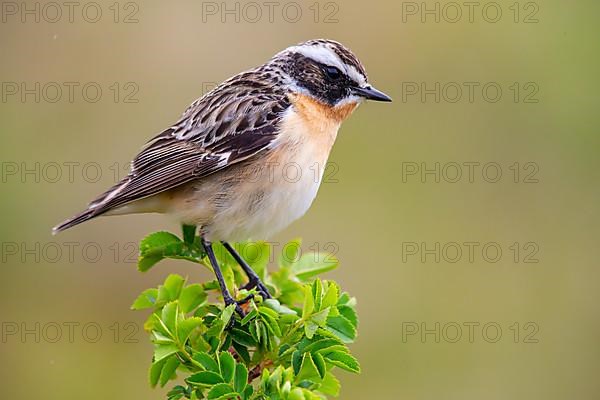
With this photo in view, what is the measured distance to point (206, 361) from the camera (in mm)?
3607

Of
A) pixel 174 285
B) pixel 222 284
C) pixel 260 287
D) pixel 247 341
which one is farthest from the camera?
pixel 260 287

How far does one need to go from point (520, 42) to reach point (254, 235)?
6.16 m

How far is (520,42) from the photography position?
10555 millimetres

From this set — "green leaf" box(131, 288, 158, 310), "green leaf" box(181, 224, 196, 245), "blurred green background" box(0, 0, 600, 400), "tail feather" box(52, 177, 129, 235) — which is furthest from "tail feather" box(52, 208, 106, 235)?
"blurred green background" box(0, 0, 600, 400)

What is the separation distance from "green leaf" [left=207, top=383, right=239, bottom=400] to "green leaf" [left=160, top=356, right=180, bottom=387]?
444 mm

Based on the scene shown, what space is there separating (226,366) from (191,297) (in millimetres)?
793

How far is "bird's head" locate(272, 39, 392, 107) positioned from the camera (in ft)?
18.9

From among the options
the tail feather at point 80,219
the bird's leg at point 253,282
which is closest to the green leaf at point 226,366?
the bird's leg at point 253,282

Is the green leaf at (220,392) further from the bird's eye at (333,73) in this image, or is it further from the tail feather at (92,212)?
the bird's eye at (333,73)

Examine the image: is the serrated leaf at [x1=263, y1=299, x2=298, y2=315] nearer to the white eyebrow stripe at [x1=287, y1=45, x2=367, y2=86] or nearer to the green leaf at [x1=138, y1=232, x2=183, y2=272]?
the green leaf at [x1=138, y1=232, x2=183, y2=272]

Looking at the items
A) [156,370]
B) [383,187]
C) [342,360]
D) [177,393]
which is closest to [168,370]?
[156,370]

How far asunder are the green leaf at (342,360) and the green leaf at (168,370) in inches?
26.2

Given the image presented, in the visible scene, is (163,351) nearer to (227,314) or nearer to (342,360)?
(227,314)

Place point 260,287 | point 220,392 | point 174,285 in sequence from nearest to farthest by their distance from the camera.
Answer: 1. point 220,392
2. point 174,285
3. point 260,287
